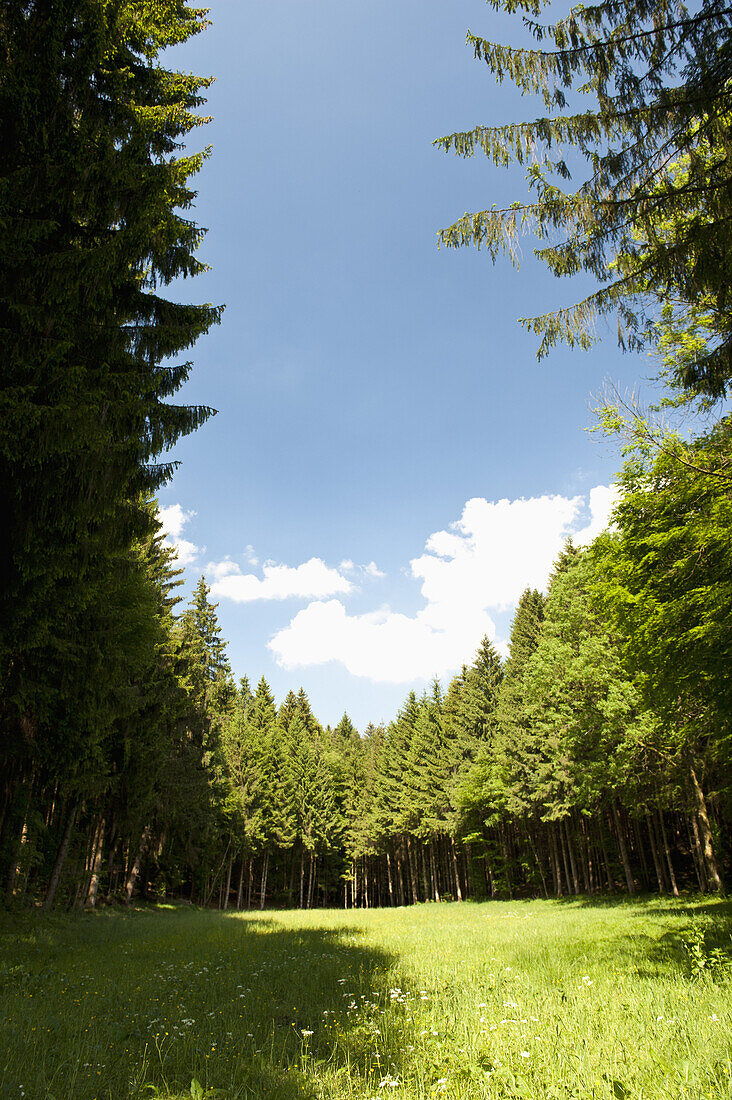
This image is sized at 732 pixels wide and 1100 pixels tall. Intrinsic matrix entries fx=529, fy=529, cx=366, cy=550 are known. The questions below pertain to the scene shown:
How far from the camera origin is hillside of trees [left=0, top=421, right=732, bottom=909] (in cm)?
1052

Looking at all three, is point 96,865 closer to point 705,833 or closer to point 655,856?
point 705,833

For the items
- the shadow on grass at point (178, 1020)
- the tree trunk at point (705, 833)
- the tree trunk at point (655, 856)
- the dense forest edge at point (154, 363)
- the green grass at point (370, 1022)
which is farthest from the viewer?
the tree trunk at point (655, 856)

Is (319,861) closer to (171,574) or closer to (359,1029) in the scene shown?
(171,574)

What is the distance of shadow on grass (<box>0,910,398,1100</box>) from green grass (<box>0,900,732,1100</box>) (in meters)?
0.03

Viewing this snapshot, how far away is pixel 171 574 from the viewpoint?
28.4 metres

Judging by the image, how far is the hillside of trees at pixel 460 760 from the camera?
1052 centimetres

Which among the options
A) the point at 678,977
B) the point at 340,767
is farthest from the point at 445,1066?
the point at 340,767

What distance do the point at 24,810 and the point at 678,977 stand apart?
548 inches

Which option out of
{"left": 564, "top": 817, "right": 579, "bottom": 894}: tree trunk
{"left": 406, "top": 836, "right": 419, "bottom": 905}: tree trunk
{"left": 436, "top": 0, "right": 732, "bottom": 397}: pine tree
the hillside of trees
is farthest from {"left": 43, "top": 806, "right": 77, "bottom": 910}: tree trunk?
{"left": 406, "top": 836, "right": 419, "bottom": 905}: tree trunk

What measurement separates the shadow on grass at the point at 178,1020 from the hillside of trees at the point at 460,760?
4662 mm

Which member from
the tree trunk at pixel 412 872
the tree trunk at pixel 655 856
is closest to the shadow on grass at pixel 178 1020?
the tree trunk at pixel 655 856

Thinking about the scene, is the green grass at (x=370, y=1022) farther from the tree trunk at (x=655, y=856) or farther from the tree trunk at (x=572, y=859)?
the tree trunk at (x=572, y=859)

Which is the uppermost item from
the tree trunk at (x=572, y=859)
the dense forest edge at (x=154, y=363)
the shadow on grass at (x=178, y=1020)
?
the dense forest edge at (x=154, y=363)

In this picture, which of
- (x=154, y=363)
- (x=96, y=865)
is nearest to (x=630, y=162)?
(x=154, y=363)
